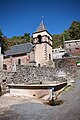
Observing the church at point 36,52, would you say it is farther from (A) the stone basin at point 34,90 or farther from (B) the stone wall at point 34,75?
(A) the stone basin at point 34,90

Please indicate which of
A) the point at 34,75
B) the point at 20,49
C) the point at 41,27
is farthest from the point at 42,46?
the point at 34,75

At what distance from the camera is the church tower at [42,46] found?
28.1 metres

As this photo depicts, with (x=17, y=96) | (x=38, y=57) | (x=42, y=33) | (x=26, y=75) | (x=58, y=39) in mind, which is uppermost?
(x=58, y=39)

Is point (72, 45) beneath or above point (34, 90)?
above

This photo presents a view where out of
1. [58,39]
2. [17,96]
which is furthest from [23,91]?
[58,39]

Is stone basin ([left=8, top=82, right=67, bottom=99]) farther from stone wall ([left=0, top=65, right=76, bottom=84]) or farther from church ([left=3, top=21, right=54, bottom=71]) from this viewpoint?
church ([left=3, top=21, right=54, bottom=71])

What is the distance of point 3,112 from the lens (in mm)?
7285

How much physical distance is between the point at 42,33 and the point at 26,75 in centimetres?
1445

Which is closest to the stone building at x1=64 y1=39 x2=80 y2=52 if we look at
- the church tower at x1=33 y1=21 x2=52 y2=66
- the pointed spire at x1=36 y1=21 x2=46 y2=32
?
the pointed spire at x1=36 y1=21 x2=46 y2=32

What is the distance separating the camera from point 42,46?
1122 inches

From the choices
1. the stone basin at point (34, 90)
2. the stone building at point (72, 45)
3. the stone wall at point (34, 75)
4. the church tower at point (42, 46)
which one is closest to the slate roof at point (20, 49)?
the church tower at point (42, 46)

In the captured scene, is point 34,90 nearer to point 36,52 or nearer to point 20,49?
point 36,52

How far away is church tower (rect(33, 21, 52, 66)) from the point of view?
28.1m

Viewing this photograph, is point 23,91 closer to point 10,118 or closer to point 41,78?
point 10,118
